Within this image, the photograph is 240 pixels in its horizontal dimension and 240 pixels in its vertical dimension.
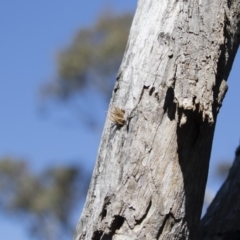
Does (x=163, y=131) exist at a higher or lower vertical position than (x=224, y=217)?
lower

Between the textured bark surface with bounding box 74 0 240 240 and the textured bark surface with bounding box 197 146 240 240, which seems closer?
the textured bark surface with bounding box 74 0 240 240

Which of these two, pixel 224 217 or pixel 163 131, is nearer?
pixel 163 131

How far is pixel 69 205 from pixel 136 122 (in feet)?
44.5

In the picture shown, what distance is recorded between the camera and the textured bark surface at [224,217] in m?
2.83

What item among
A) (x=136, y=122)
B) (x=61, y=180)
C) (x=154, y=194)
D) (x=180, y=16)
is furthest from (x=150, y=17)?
(x=61, y=180)

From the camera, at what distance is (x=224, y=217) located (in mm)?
2924

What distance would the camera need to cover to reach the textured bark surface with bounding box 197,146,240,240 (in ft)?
9.30

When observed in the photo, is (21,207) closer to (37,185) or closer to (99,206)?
(37,185)

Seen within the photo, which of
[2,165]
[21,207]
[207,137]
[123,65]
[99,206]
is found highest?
[2,165]

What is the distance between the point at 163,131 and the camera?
1943 mm

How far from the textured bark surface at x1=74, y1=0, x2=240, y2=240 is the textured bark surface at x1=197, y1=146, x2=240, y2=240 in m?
0.85

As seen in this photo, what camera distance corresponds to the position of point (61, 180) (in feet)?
49.6

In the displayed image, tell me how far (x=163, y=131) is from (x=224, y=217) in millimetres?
1087

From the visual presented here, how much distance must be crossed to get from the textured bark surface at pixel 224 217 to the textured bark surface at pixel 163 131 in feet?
2.79
